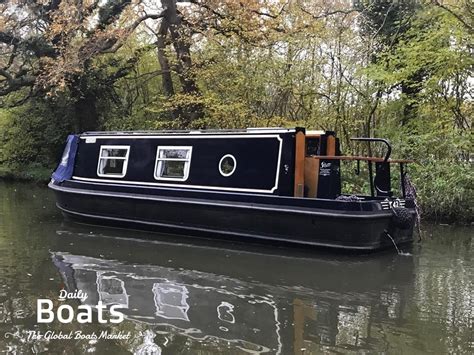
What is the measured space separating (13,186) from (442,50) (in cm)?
1417

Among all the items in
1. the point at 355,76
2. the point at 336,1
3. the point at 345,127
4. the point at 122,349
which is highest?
the point at 336,1

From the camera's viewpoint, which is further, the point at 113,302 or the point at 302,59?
the point at 302,59

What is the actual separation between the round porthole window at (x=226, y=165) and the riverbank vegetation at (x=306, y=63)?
427cm

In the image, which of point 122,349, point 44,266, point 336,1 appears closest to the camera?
point 122,349

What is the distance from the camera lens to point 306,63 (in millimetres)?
13531

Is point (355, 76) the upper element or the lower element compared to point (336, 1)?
lower

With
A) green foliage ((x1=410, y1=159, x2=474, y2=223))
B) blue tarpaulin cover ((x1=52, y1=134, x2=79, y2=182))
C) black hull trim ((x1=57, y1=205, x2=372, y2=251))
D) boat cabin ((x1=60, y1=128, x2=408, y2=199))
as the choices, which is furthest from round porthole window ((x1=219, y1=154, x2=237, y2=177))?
green foliage ((x1=410, y1=159, x2=474, y2=223))

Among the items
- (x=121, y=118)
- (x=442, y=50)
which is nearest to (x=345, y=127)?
(x=442, y=50)

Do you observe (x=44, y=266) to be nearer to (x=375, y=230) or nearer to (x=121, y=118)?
(x=375, y=230)

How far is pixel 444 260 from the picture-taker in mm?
7348

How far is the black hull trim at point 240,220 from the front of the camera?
730cm

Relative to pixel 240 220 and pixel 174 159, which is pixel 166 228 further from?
pixel 240 220

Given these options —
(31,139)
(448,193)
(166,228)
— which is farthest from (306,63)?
(31,139)

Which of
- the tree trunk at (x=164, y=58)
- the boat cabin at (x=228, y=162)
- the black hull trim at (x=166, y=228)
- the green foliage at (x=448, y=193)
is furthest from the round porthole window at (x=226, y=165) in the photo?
the tree trunk at (x=164, y=58)
